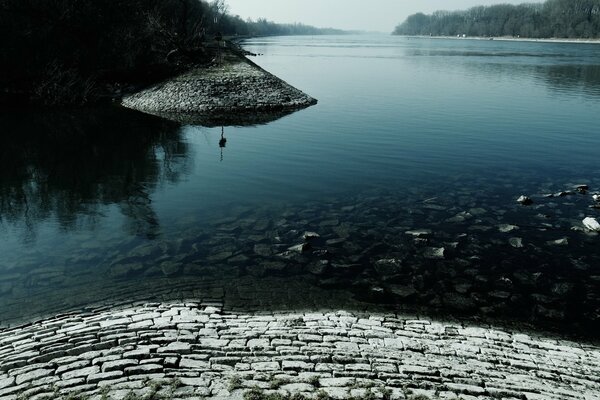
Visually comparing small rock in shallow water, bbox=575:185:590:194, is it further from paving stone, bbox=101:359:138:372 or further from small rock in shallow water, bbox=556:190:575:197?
paving stone, bbox=101:359:138:372

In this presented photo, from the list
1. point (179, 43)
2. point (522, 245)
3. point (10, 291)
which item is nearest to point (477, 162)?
point (522, 245)

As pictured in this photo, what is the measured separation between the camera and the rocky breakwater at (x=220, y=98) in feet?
138

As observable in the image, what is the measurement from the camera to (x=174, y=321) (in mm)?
10984

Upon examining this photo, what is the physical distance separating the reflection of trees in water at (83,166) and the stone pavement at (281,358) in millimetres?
7068

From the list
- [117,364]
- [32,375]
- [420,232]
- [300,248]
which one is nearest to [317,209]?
[300,248]

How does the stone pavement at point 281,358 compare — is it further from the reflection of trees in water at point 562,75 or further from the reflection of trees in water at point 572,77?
the reflection of trees in water at point 572,77

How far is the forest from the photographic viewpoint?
43578 mm

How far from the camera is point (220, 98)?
44.4 meters

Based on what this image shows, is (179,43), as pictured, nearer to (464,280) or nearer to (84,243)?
(84,243)

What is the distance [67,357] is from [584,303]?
1309cm

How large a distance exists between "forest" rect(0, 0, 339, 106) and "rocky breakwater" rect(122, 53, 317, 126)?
490cm

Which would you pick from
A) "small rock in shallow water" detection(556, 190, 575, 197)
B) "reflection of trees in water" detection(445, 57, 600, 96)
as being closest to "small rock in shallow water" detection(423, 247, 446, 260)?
"small rock in shallow water" detection(556, 190, 575, 197)

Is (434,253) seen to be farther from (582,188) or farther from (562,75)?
(562,75)

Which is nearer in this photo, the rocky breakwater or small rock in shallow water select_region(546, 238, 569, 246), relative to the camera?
small rock in shallow water select_region(546, 238, 569, 246)
